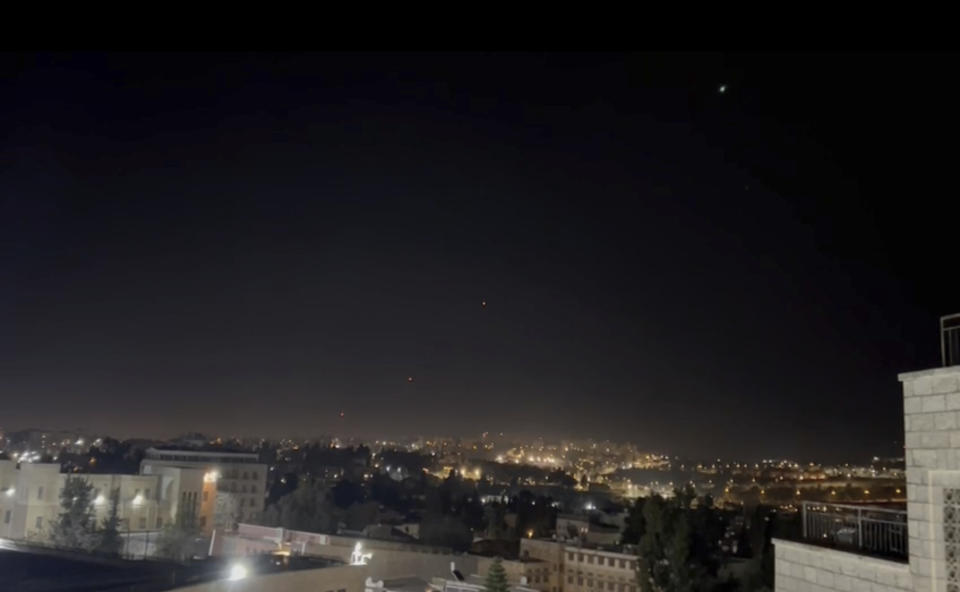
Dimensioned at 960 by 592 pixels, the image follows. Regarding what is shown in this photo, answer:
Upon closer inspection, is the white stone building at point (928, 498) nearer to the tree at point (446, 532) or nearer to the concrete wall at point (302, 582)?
the concrete wall at point (302, 582)

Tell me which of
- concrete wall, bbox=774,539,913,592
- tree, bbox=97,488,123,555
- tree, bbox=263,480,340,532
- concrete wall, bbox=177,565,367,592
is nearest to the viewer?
concrete wall, bbox=774,539,913,592

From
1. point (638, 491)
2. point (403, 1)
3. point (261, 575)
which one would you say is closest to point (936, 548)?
point (403, 1)

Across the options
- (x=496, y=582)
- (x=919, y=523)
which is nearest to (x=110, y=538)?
(x=496, y=582)

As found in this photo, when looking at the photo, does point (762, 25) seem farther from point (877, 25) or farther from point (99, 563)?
point (99, 563)

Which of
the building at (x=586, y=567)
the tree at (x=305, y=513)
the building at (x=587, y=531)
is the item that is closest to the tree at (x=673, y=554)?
the building at (x=586, y=567)

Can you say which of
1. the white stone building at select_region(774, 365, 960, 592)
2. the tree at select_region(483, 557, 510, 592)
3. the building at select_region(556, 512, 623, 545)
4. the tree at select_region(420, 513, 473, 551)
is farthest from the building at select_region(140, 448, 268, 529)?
the white stone building at select_region(774, 365, 960, 592)

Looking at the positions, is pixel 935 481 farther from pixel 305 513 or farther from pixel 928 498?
pixel 305 513

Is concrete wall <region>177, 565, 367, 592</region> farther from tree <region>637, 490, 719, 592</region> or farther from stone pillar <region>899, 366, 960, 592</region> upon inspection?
stone pillar <region>899, 366, 960, 592</region>
